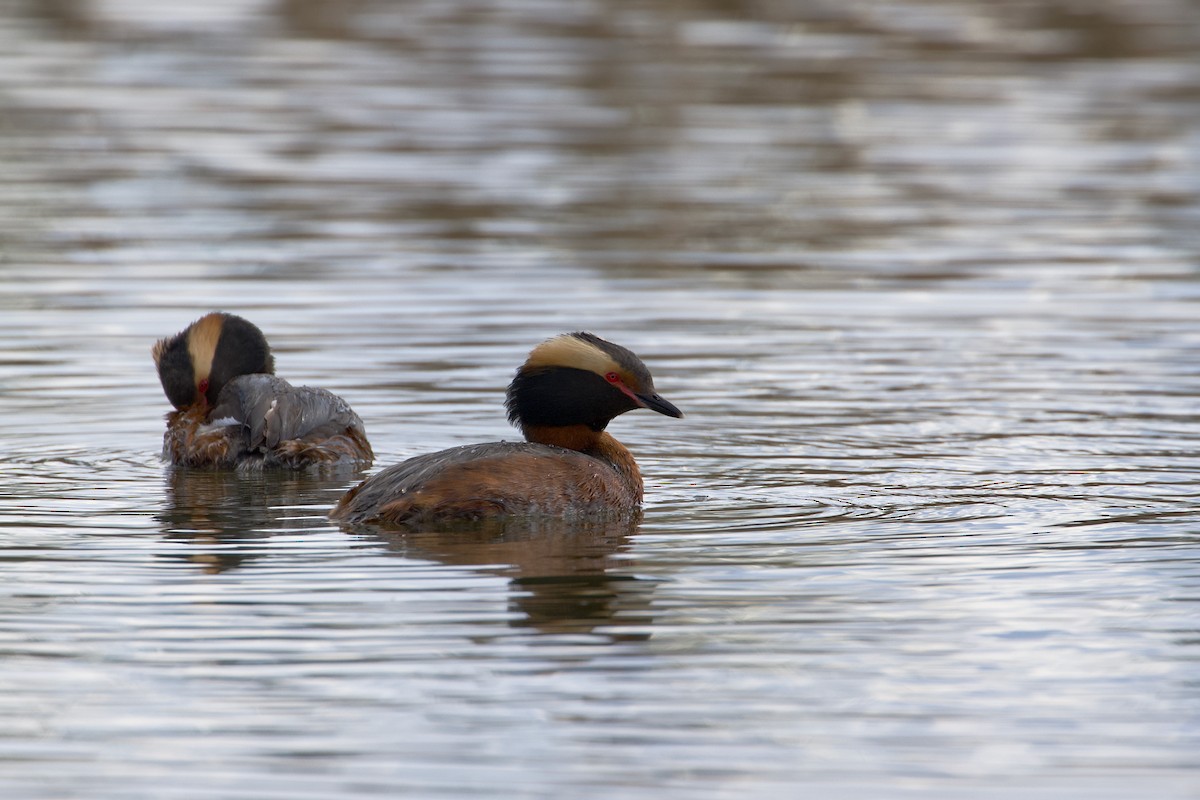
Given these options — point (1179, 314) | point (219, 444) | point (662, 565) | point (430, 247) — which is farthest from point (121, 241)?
point (662, 565)

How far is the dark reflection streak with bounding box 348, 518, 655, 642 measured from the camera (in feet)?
28.1

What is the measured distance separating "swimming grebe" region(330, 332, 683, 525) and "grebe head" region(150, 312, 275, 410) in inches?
109

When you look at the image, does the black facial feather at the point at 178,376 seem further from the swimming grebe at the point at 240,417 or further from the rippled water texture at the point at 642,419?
the rippled water texture at the point at 642,419

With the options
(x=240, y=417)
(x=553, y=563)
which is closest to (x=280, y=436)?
(x=240, y=417)

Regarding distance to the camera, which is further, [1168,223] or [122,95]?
[122,95]

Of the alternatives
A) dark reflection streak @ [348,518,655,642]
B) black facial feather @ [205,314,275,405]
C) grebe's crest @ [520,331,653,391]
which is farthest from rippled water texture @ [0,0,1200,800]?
grebe's crest @ [520,331,653,391]

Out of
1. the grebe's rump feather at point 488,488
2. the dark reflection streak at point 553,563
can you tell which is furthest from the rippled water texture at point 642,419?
the grebe's rump feather at point 488,488

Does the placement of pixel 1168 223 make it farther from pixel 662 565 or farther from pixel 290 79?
pixel 290 79

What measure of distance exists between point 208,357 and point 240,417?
2.62 feet

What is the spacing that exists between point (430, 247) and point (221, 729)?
12.4m

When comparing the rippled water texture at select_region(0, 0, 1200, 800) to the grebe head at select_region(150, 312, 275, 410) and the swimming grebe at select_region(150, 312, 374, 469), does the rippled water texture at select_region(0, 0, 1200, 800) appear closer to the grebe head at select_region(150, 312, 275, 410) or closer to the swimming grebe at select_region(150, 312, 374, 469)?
the swimming grebe at select_region(150, 312, 374, 469)

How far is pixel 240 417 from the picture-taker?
1262 cm

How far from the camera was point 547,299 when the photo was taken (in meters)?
17.0

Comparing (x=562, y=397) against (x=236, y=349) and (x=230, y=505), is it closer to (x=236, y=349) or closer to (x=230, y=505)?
(x=230, y=505)
